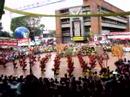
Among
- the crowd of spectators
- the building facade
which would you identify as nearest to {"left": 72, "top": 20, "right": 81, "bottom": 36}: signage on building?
the building facade

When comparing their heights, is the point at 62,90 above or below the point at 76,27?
below

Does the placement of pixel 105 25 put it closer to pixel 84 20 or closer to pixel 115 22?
pixel 84 20

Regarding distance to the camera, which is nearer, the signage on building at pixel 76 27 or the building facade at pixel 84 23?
the building facade at pixel 84 23

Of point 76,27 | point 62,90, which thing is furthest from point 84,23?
point 62,90

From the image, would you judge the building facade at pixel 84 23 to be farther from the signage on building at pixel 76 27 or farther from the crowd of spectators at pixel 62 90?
the crowd of spectators at pixel 62 90

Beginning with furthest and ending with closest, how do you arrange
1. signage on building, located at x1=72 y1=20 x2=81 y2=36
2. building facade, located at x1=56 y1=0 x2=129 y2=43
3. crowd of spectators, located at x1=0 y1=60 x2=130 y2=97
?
1. signage on building, located at x1=72 y1=20 x2=81 y2=36
2. building facade, located at x1=56 y1=0 x2=129 y2=43
3. crowd of spectators, located at x1=0 y1=60 x2=130 y2=97

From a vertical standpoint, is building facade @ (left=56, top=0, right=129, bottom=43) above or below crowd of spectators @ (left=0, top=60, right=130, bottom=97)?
above

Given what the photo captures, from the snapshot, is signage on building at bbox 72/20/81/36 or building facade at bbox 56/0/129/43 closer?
building facade at bbox 56/0/129/43

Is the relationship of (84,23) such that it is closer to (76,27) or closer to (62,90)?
(76,27)

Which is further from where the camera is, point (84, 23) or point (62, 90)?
point (84, 23)

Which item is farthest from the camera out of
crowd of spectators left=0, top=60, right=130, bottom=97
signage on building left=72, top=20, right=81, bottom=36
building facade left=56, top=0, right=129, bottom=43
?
signage on building left=72, top=20, right=81, bottom=36

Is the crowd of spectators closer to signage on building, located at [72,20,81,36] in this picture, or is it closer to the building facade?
the building facade

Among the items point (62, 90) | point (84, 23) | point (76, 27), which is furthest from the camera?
point (76, 27)

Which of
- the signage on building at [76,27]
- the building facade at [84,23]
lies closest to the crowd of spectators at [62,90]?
the building facade at [84,23]
